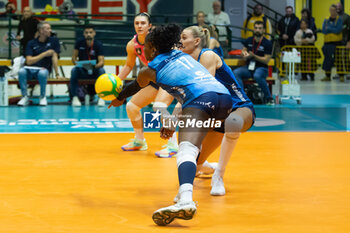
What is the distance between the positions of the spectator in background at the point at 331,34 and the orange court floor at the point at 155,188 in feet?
37.4

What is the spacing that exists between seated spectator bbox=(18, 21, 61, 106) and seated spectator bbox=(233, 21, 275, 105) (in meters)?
4.29

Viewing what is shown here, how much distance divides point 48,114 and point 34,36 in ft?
11.2

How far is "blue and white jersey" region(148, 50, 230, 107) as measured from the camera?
4.74 metres

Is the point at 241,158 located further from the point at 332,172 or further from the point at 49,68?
the point at 49,68

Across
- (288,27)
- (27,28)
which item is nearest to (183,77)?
(27,28)

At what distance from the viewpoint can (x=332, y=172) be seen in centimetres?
641

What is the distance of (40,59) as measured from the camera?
1375 cm

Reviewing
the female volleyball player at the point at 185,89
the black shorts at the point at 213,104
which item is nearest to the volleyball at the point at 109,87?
the female volleyball player at the point at 185,89

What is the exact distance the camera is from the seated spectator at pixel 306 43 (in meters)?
19.3

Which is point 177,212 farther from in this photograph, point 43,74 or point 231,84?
point 43,74

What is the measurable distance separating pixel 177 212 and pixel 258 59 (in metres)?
9.76

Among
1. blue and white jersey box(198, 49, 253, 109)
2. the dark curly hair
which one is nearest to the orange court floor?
blue and white jersey box(198, 49, 253, 109)

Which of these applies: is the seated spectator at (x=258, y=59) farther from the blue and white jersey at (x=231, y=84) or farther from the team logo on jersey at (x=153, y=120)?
the blue and white jersey at (x=231, y=84)

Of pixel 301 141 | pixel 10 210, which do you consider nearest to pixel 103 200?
pixel 10 210
